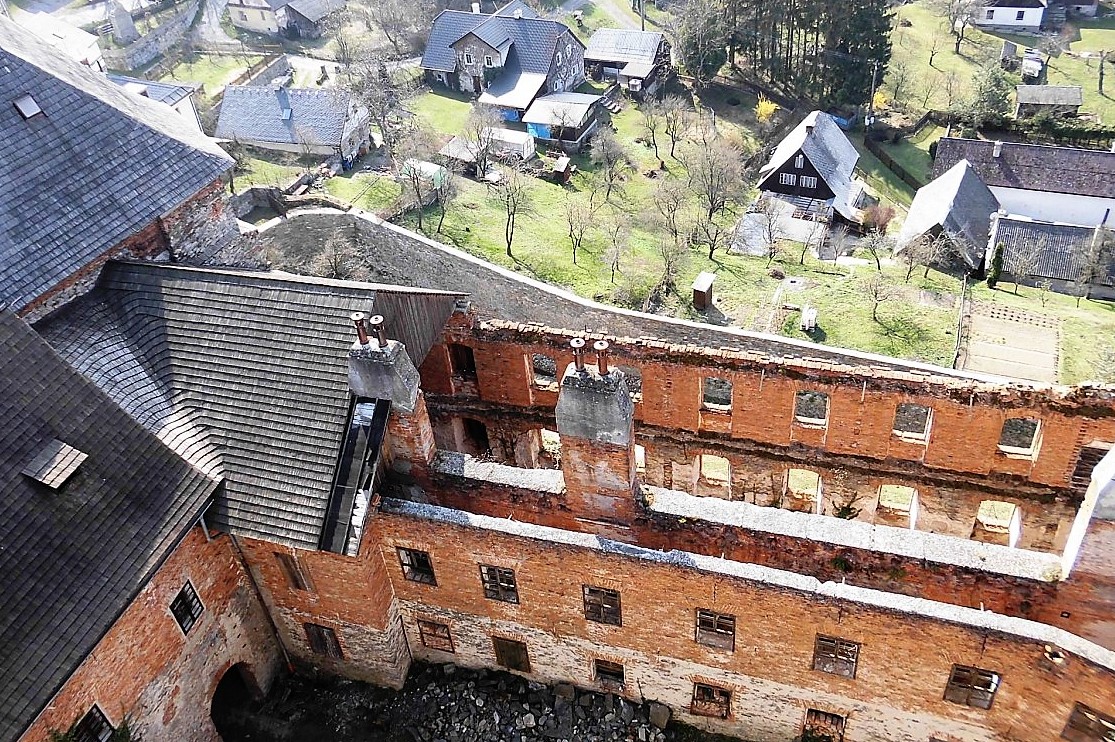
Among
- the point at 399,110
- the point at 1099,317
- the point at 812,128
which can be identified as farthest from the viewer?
the point at 399,110

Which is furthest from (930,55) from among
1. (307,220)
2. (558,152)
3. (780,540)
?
(780,540)

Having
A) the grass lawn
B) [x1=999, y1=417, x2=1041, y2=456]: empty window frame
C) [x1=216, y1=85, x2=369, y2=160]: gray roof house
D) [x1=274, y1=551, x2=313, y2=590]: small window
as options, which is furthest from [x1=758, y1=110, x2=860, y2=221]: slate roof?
the grass lawn

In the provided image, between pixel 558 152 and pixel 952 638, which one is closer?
pixel 952 638

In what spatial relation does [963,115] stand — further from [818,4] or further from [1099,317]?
[1099,317]

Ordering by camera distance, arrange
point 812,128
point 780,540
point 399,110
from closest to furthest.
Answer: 1. point 780,540
2. point 812,128
3. point 399,110

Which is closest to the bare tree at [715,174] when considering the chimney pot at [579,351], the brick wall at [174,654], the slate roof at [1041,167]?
the slate roof at [1041,167]

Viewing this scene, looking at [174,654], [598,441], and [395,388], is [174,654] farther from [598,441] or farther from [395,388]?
[598,441]

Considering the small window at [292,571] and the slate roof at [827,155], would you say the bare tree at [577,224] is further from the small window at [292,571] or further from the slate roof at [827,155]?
the small window at [292,571]
